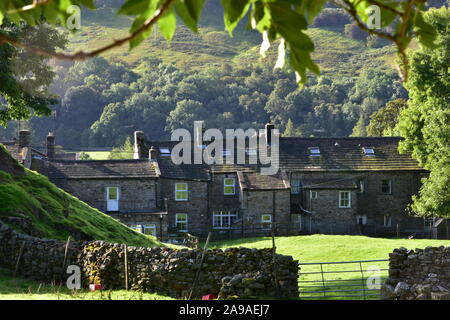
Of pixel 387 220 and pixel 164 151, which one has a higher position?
pixel 164 151

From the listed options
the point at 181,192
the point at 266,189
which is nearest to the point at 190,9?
the point at 266,189

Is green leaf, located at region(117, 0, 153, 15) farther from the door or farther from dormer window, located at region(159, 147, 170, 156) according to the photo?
dormer window, located at region(159, 147, 170, 156)

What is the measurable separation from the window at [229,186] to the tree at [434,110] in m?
13.3

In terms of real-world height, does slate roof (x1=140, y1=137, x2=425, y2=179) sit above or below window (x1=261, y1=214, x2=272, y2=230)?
above

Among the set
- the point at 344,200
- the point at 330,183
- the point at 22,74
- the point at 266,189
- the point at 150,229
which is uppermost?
the point at 22,74

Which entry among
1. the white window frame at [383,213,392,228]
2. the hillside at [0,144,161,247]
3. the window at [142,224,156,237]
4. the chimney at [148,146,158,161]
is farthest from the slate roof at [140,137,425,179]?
the hillside at [0,144,161,247]

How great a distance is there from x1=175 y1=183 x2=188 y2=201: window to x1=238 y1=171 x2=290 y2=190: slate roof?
398 cm

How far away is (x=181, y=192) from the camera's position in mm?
55469

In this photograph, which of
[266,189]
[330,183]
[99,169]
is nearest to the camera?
[99,169]

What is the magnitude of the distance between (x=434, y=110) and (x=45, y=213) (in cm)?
2696

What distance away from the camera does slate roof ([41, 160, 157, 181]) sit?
52.2m

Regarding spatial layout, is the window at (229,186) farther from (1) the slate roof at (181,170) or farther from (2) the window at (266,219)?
(2) the window at (266,219)

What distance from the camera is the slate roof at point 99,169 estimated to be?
5219 centimetres

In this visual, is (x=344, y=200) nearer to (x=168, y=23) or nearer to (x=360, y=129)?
(x=168, y=23)
